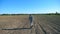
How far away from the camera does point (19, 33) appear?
10.4 meters

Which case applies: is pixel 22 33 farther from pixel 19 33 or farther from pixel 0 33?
pixel 0 33

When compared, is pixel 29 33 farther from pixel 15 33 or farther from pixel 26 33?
pixel 15 33

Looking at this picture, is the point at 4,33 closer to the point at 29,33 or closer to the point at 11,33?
the point at 11,33

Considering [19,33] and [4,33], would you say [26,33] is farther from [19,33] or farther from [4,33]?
[4,33]

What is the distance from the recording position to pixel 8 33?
10469 mm

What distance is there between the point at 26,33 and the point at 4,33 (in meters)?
1.31

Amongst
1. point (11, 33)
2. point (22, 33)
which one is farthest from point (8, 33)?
point (22, 33)

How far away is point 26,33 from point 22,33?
0.78 feet

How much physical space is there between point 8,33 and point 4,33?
0.78ft

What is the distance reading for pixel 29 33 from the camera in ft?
34.1

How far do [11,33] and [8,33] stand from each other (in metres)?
0.19

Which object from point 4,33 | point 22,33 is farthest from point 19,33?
point 4,33

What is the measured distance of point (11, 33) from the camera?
1043 centimetres

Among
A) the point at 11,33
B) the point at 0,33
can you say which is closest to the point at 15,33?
the point at 11,33
